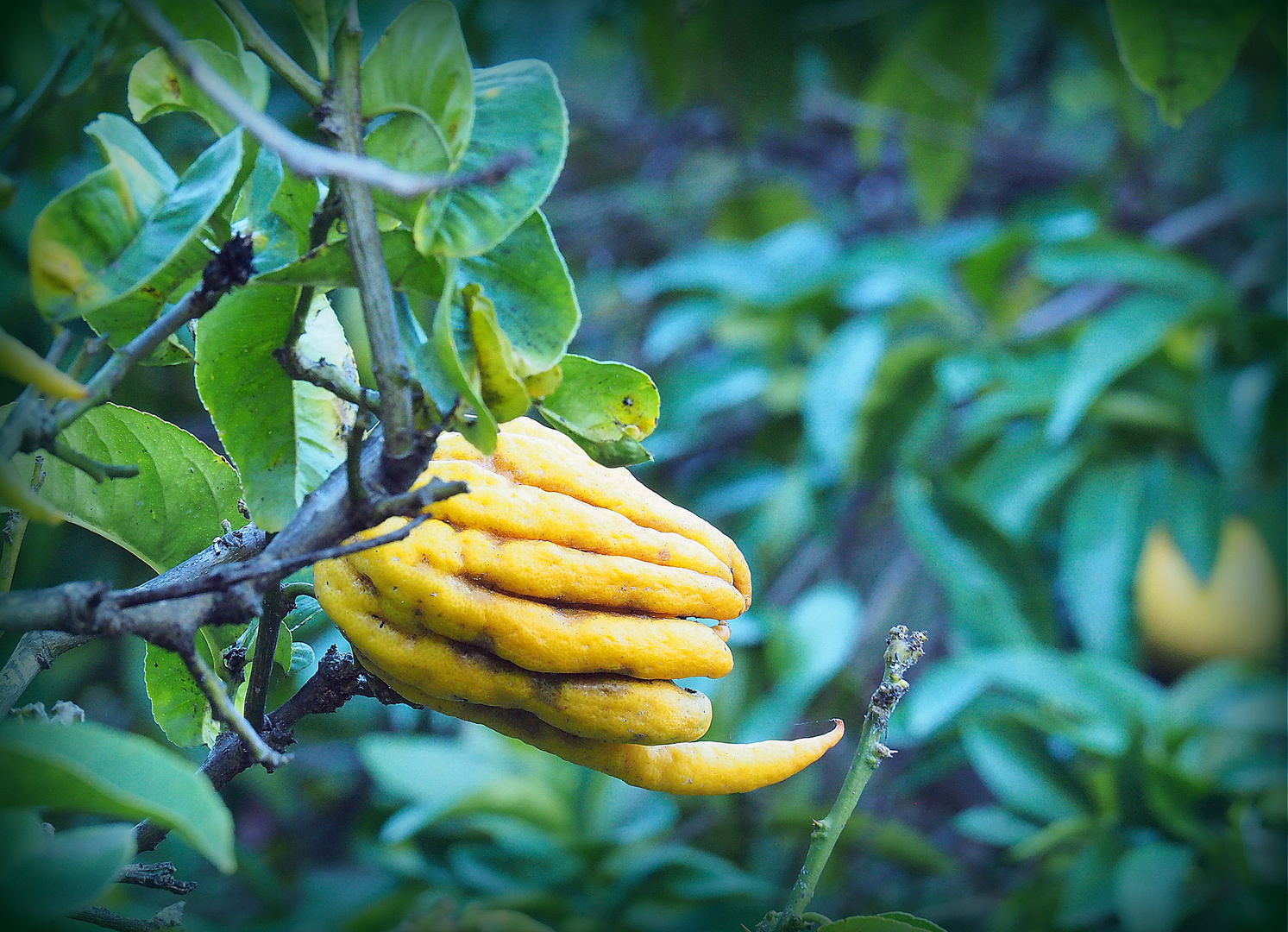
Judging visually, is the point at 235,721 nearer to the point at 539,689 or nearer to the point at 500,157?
the point at 539,689

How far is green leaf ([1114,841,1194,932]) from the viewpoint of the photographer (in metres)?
0.98

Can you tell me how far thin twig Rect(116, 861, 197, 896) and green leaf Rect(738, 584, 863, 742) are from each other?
855mm

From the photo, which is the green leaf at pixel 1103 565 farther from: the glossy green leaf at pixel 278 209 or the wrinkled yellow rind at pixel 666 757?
the glossy green leaf at pixel 278 209

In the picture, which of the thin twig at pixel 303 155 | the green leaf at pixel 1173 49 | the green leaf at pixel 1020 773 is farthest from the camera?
the green leaf at pixel 1020 773

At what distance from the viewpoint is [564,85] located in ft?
6.41

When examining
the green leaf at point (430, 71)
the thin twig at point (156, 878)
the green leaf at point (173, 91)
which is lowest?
the thin twig at point (156, 878)

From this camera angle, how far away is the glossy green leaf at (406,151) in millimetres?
322

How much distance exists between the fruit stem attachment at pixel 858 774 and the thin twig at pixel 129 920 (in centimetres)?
22

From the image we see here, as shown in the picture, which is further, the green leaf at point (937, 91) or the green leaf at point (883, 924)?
the green leaf at point (937, 91)

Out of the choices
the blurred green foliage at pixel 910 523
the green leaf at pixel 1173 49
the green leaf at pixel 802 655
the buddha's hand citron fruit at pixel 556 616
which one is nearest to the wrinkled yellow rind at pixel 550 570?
the buddha's hand citron fruit at pixel 556 616

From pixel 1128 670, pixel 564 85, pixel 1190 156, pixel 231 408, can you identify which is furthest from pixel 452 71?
pixel 1190 156

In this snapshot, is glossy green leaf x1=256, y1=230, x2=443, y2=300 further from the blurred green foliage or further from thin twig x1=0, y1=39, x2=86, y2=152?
the blurred green foliage

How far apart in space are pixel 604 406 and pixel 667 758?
144 millimetres

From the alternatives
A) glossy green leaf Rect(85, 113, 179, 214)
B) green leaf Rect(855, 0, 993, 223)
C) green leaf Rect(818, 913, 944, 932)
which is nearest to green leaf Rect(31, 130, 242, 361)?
glossy green leaf Rect(85, 113, 179, 214)
